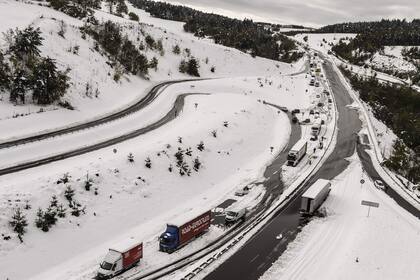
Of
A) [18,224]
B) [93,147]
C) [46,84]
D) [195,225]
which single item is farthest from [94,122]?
[195,225]

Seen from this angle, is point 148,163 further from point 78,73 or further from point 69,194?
point 78,73

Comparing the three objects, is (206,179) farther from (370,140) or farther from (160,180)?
(370,140)

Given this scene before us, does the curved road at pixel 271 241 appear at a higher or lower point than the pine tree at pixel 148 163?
lower

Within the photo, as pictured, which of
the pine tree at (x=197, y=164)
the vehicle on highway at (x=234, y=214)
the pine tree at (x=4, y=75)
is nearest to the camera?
the vehicle on highway at (x=234, y=214)

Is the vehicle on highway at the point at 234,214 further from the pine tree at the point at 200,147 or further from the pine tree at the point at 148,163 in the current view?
the pine tree at the point at 200,147

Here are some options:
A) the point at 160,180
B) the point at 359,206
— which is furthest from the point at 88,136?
the point at 359,206

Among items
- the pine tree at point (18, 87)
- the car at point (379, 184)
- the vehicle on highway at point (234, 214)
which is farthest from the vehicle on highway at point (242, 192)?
the pine tree at point (18, 87)

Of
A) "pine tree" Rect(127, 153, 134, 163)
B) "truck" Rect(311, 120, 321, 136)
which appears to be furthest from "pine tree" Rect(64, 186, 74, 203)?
"truck" Rect(311, 120, 321, 136)
